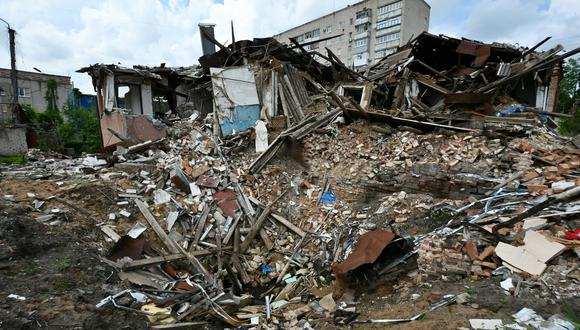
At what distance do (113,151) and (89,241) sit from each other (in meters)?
4.61

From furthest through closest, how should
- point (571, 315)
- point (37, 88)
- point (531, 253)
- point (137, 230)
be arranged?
point (37, 88), point (137, 230), point (531, 253), point (571, 315)

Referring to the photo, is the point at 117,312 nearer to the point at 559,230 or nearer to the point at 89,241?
the point at 89,241

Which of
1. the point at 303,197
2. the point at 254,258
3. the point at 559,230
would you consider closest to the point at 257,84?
the point at 303,197

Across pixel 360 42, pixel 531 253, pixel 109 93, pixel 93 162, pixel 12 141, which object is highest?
pixel 360 42

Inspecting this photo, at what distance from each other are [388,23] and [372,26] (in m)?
2.12

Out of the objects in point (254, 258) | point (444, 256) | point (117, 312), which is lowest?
point (254, 258)

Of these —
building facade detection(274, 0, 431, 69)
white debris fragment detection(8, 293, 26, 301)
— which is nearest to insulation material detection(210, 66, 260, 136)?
white debris fragment detection(8, 293, 26, 301)

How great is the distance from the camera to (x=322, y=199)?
6.98 meters

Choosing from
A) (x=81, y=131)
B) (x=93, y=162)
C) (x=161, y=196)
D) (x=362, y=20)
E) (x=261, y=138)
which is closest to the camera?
(x=161, y=196)

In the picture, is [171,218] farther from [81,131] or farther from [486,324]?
[81,131]

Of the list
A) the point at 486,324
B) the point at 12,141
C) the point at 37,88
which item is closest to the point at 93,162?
the point at 486,324

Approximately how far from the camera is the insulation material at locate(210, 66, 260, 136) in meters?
9.34

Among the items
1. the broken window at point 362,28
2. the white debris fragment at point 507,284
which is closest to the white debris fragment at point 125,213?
the white debris fragment at point 507,284

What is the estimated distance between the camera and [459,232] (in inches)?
177
